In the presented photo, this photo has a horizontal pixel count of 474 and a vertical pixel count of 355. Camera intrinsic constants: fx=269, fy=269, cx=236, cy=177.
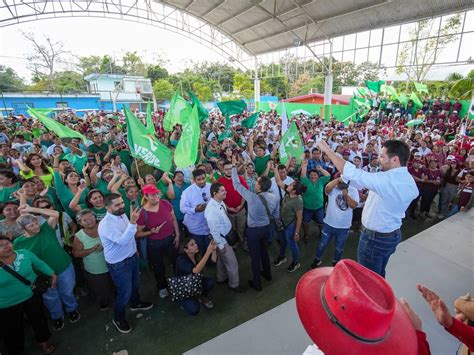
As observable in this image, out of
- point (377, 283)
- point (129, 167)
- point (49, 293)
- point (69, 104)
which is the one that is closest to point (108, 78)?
point (69, 104)

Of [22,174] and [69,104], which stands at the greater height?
[69,104]

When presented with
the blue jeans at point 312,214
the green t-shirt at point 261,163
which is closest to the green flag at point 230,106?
the green t-shirt at point 261,163

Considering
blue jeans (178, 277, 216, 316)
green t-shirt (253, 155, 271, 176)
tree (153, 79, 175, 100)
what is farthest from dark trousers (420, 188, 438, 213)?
tree (153, 79, 175, 100)

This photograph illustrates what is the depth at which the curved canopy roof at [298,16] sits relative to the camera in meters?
13.8

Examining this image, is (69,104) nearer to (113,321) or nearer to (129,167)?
(129,167)

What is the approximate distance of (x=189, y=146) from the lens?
4586mm

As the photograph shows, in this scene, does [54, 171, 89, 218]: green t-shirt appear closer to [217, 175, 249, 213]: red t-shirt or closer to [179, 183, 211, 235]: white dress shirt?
[179, 183, 211, 235]: white dress shirt

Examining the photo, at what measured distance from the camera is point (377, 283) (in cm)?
100

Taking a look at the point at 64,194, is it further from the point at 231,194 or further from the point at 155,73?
the point at 155,73

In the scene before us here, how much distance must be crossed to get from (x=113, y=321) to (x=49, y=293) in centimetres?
80

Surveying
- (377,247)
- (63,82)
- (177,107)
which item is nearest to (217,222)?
(377,247)

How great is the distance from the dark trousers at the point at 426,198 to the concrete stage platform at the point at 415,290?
3.73 feet

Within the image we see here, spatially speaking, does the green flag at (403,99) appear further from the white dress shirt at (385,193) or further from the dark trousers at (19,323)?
the dark trousers at (19,323)

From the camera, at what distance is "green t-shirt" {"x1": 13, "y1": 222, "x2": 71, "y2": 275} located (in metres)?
2.82
